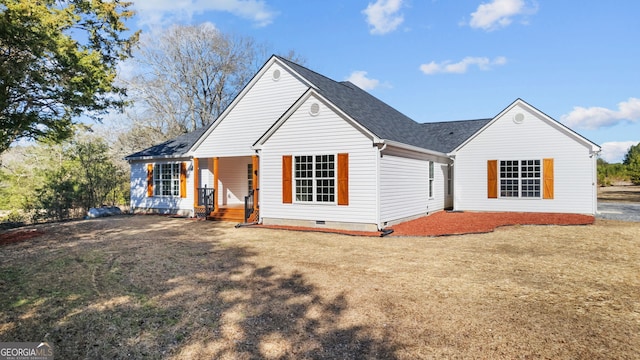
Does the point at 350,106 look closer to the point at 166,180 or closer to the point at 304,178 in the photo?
the point at 304,178

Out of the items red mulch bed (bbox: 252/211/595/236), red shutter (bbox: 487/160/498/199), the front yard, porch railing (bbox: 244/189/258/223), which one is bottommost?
the front yard

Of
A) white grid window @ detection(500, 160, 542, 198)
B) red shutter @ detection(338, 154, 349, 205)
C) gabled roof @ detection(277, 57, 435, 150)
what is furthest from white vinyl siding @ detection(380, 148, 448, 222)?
white grid window @ detection(500, 160, 542, 198)

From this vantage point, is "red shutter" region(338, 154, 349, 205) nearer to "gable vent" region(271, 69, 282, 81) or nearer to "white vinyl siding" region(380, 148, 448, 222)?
"white vinyl siding" region(380, 148, 448, 222)

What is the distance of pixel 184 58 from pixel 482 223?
3019 centimetres

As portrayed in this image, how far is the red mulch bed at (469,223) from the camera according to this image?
11922 mm

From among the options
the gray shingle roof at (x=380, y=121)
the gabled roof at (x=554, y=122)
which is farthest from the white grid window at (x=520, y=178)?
the gray shingle roof at (x=380, y=121)

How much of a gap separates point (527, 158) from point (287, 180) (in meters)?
11.9

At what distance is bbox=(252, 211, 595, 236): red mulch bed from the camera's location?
39.1ft

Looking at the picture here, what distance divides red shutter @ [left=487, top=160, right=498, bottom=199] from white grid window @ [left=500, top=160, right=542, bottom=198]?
0.29 metres

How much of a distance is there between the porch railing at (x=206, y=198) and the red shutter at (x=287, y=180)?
16.7 ft

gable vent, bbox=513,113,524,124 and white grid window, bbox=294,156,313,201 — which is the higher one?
gable vent, bbox=513,113,524,124

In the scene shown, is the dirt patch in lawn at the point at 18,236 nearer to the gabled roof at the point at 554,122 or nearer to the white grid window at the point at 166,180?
the white grid window at the point at 166,180

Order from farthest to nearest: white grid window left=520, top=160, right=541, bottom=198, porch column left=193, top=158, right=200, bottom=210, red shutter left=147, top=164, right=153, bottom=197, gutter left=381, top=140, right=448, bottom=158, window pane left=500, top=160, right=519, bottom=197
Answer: red shutter left=147, top=164, right=153, bottom=197 < window pane left=500, top=160, right=519, bottom=197 < porch column left=193, top=158, right=200, bottom=210 < white grid window left=520, top=160, right=541, bottom=198 < gutter left=381, top=140, right=448, bottom=158

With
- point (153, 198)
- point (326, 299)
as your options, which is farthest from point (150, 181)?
point (326, 299)
